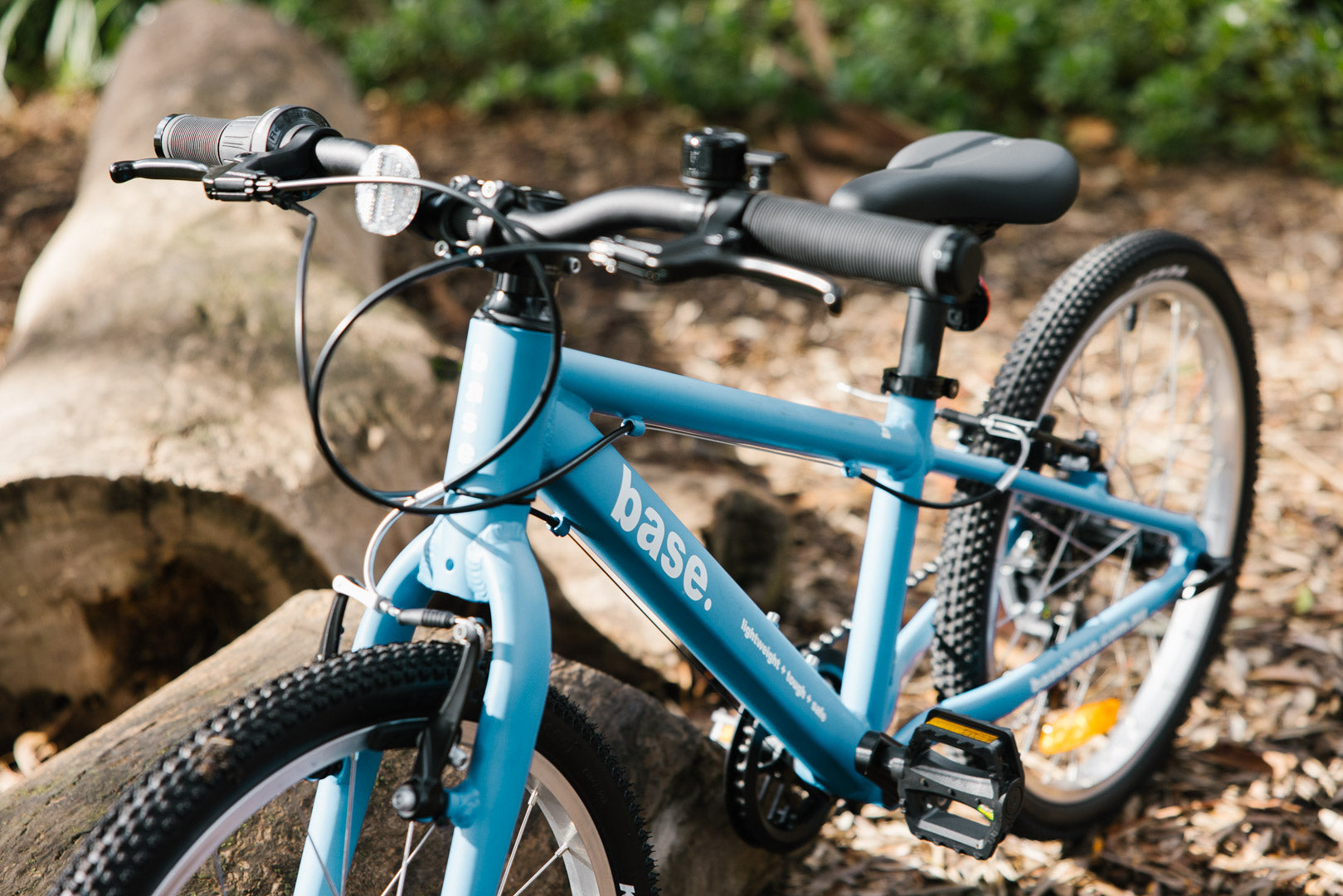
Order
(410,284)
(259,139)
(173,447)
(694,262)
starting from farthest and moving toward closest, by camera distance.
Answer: (173,447) → (259,139) → (410,284) → (694,262)

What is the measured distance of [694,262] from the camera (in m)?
0.77

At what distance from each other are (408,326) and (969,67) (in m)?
3.69

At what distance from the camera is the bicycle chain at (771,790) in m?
1.54

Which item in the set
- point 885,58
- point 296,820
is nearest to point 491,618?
point 296,820

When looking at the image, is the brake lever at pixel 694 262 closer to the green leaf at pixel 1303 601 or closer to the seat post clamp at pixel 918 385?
the seat post clamp at pixel 918 385

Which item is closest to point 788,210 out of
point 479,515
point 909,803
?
point 479,515

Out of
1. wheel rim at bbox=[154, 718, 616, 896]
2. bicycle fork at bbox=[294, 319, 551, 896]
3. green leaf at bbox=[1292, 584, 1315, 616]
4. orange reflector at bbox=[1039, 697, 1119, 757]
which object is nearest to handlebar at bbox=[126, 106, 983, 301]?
bicycle fork at bbox=[294, 319, 551, 896]

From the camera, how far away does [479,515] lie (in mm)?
1001

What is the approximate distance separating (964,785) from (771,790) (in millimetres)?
299

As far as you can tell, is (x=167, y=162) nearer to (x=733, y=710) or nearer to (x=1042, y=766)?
(x=733, y=710)

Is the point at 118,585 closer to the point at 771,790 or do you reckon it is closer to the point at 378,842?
the point at 378,842

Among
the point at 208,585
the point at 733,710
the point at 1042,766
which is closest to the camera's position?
the point at 733,710

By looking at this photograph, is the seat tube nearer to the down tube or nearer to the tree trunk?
the down tube

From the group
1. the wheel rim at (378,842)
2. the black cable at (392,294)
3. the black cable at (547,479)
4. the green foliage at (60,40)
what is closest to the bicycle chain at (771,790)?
the wheel rim at (378,842)
